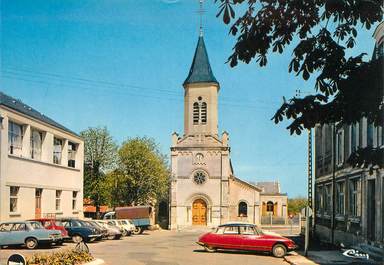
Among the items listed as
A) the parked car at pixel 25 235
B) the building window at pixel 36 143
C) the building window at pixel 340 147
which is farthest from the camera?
the building window at pixel 36 143

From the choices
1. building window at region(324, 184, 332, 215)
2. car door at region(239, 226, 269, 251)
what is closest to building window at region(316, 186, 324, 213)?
building window at region(324, 184, 332, 215)

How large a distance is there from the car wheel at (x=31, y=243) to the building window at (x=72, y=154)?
1921 centimetres

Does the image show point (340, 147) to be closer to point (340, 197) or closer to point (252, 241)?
point (340, 197)

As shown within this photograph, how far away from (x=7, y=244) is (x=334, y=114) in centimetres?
2143

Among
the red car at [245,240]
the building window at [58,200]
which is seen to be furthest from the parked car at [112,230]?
the red car at [245,240]

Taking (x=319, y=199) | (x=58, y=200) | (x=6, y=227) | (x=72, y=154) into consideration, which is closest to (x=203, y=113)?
(x=72, y=154)

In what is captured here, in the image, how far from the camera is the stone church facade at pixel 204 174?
201 ft

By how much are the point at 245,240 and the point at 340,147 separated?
31.2 ft

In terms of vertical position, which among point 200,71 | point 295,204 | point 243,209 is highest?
point 200,71

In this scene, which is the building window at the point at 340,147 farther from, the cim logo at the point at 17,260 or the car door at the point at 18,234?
the cim logo at the point at 17,260

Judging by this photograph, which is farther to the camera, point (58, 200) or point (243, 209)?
point (243, 209)

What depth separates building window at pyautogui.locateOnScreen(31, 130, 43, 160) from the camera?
36000 millimetres

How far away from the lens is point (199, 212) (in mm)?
61688

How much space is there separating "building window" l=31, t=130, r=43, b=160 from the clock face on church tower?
27.5 meters
